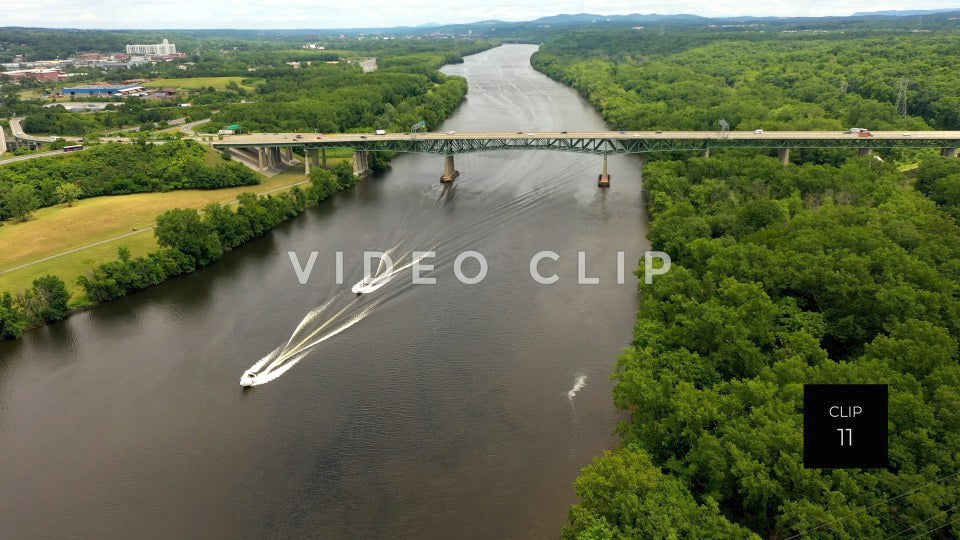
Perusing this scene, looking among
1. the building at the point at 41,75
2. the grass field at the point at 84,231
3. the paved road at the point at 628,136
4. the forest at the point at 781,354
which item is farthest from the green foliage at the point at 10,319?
the building at the point at 41,75

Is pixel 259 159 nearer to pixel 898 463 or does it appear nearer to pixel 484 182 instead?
pixel 484 182

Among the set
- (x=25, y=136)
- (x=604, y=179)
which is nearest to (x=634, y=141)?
→ (x=604, y=179)

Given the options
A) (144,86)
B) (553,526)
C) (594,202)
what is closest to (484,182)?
(594,202)

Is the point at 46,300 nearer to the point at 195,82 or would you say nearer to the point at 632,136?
the point at 632,136

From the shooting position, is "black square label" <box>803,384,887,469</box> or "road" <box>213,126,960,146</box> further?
"road" <box>213,126,960,146</box>

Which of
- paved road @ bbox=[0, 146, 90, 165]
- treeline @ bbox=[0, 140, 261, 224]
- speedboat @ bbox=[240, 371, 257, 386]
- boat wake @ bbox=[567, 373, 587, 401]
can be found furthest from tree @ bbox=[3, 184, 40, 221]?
boat wake @ bbox=[567, 373, 587, 401]

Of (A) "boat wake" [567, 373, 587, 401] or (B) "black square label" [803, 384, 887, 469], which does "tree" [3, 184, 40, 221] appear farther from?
(B) "black square label" [803, 384, 887, 469]

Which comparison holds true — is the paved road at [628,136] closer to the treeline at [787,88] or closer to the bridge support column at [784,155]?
the bridge support column at [784,155]
